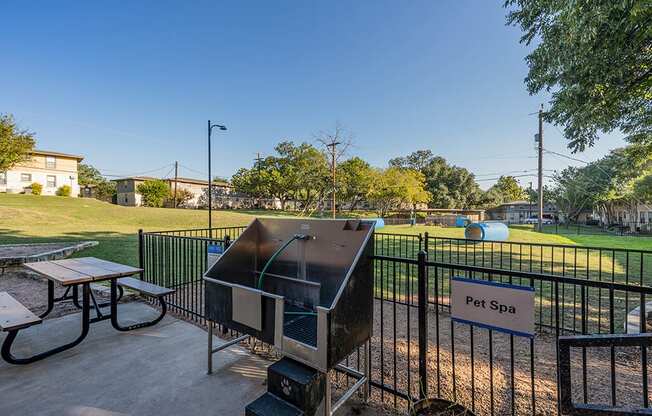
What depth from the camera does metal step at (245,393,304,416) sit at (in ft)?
5.82

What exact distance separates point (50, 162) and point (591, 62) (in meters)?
45.7

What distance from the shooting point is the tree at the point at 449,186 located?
155 ft

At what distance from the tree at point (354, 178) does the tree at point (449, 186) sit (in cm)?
2001

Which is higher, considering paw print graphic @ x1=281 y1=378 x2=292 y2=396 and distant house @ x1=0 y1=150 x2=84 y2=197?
distant house @ x1=0 y1=150 x2=84 y2=197

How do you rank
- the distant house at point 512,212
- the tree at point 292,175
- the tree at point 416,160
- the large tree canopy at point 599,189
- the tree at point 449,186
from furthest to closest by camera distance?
1. the tree at point 416,160
2. the distant house at point 512,212
3. the tree at point 449,186
4. the tree at point 292,175
5. the large tree canopy at point 599,189

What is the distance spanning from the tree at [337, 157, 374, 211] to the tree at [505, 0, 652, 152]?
23586 mm

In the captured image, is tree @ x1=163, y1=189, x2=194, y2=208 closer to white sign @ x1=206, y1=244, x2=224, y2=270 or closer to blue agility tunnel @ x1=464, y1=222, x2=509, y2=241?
blue agility tunnel @ x1=464, y1=222, x2=509, y2=241

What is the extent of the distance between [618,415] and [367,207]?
4100 cm

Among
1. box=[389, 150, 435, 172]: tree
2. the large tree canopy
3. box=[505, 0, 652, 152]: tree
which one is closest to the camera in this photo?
box=[505, 0, 652, 152]: tree

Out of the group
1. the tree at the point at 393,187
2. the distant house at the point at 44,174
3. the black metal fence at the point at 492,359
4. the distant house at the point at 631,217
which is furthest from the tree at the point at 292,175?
the distant house at the point at 631,217

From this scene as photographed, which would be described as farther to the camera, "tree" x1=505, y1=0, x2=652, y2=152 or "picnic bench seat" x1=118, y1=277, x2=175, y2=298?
"tree" x1=505, y1=0, x2=652, y2=152

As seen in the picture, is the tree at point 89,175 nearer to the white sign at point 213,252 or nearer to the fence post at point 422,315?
the white sign at point 213,252

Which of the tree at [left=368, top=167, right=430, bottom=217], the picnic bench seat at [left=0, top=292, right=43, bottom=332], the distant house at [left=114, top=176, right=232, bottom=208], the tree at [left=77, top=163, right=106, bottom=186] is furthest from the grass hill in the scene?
the tree at [left=77, top=163, right=106, bottom=186]

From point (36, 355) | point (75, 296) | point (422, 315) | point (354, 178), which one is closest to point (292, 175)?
point (354, 178)
